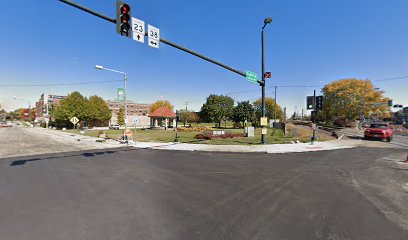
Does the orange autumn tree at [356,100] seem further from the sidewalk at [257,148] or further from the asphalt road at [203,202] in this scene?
the asphalt road at [203,202]

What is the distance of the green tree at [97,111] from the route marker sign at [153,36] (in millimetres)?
49941

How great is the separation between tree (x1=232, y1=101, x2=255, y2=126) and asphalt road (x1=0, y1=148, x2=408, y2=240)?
33652 millimetres

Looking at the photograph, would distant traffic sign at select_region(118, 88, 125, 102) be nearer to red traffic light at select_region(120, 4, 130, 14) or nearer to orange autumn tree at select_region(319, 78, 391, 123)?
red traffic light at select_region(120, 4, 130, 14)

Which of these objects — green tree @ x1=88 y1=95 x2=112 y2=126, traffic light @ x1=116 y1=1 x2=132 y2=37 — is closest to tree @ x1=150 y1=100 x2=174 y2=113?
green tree @ x1=88 y1=95 x2=112 y2=126

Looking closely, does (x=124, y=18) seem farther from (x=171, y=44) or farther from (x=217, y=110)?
(x=217, y=110)

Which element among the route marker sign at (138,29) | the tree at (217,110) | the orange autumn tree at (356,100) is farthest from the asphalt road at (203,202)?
the tree at (217,110)

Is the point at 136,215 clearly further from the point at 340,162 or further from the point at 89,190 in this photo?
the point at 340,162

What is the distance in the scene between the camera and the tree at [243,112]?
138 ft

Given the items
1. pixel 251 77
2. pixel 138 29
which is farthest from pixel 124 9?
pixel 251 77

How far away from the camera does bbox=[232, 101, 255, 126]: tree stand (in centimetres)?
4194

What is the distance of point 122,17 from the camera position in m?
6.84

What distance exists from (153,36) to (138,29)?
82cm

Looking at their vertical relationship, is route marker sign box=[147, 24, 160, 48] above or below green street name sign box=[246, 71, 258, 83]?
above

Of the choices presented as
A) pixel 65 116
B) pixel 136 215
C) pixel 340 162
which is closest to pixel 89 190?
pixel 136 215
